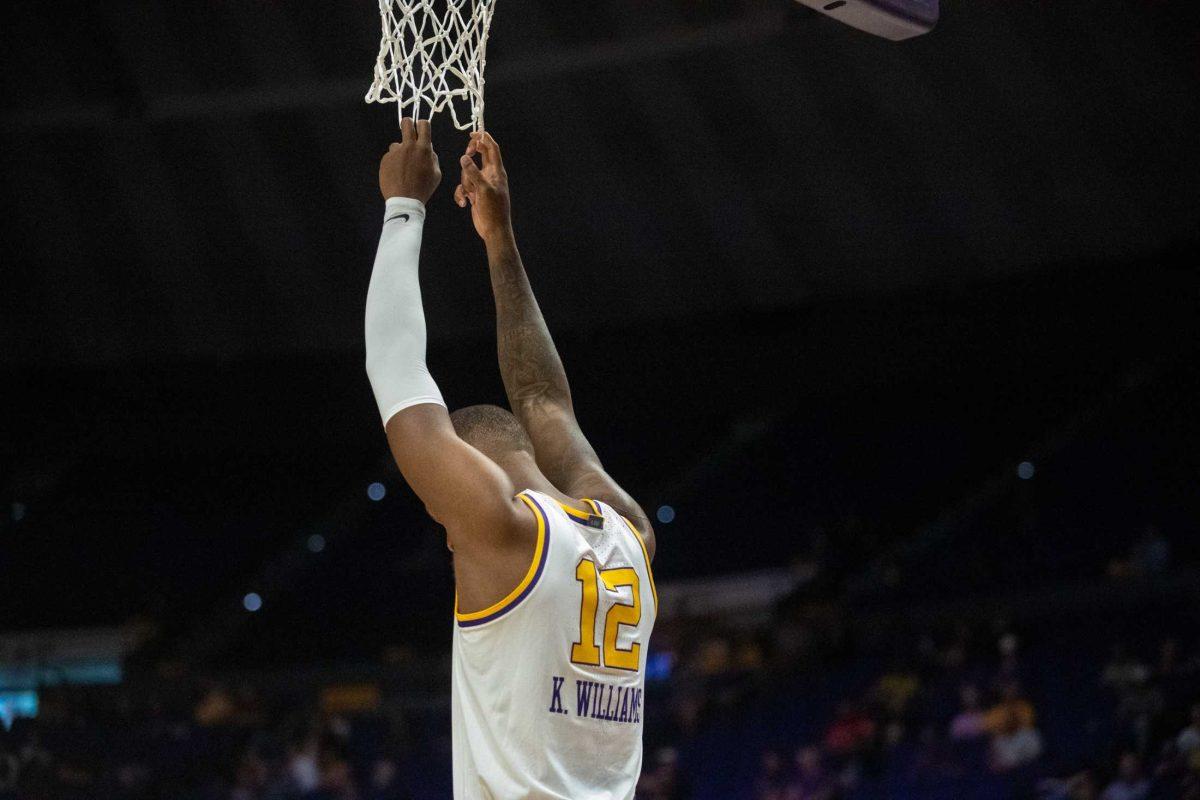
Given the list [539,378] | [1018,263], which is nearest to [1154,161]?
[1018,263]

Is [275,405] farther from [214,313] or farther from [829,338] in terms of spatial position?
[829,338]

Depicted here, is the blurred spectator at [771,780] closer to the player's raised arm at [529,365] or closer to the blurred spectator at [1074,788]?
the blurred spectator at [1074,788]

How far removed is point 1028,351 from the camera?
15383 mm

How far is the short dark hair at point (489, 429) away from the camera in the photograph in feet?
9.76

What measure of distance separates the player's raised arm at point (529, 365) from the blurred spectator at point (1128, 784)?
8107 mm

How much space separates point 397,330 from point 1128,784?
892 cm

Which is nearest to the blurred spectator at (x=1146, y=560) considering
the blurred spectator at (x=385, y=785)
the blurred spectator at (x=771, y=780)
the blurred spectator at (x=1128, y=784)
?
the blurred spectator at (x=1128, y=784)

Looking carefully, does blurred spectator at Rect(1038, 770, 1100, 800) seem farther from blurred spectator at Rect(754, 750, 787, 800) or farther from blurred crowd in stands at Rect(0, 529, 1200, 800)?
blurred spectator at Rect(754, 750, 787, 800)

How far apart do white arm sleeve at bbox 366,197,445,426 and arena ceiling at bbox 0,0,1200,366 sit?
36.5ft

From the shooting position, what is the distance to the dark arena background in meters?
13.2

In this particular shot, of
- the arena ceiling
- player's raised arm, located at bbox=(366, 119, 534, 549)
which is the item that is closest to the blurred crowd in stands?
the arena ceiling

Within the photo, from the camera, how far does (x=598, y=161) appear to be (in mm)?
15070

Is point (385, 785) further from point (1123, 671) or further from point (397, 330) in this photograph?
point (397, 330)

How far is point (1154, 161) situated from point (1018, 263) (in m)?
1.73
